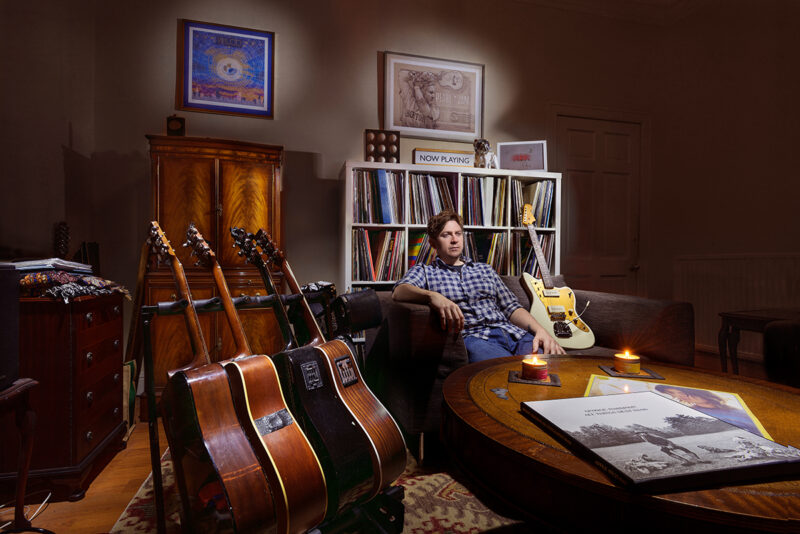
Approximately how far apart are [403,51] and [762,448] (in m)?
3.20

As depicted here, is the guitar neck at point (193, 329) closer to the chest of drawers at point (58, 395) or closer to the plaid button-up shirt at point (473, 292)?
the chest of drawers at point (58, 395)

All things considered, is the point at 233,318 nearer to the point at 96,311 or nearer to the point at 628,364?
the point at 96,311

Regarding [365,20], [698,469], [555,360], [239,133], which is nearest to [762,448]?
[698,469]

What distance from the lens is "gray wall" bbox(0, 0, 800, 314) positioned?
2229 mm

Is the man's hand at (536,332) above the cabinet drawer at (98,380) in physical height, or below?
above

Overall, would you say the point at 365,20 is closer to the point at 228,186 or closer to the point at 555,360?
the point at 228,186

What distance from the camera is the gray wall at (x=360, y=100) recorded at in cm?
223

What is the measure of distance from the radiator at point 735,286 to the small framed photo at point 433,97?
229 centimetres

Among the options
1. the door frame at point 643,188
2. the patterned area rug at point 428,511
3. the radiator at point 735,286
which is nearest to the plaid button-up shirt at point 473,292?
the patterned area rug at point 428,511

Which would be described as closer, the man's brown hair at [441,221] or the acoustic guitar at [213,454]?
the acoustic guitar at [213,454]

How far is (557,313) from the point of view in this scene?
2.20 m

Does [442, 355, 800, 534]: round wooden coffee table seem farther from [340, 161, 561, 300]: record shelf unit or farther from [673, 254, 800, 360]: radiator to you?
[673, 254, 800, 360]: radiator

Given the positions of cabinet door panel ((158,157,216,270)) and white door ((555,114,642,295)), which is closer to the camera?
cabinet door panel ((158,157,216,270))

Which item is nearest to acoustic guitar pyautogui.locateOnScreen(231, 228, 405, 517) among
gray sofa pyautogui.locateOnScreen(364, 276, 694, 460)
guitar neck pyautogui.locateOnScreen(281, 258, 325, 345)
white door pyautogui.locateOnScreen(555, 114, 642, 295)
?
guitar neck pyautogui.locateOnScreen(281, 258, 325, 345)
